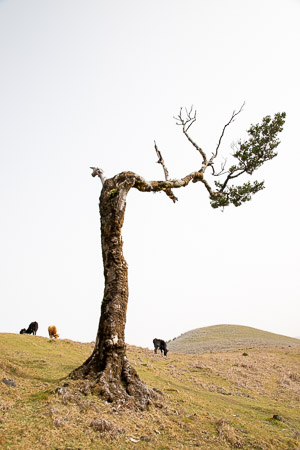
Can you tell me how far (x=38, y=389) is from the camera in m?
12.2

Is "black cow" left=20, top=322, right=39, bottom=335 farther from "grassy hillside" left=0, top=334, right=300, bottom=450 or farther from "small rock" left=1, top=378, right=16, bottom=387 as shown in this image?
"small rock" left=1, top=378, right=16, bottom=387

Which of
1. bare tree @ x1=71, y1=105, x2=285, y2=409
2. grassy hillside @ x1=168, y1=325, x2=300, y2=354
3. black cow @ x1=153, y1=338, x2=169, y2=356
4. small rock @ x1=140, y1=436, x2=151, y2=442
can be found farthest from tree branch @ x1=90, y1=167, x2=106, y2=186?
grassy hillside @ x1=168, y1=325, x2=300, y2=354

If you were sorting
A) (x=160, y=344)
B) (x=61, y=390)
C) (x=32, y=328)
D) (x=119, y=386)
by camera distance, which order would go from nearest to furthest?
1. (x=61, y=390)
2. (x=119, y=386)
3. (x=32, y=328)
4. (x=160, y=344)

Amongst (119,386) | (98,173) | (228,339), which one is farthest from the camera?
(228,339)

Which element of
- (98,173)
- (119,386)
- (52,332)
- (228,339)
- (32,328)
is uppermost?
(98,173)

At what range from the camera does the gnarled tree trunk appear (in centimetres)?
1160

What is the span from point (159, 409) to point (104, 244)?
679 cm

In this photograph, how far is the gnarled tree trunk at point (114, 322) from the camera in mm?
11602

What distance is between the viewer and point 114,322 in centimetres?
1270

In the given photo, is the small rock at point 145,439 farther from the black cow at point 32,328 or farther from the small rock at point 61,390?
the black cow at point 32,328

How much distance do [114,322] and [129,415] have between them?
341 centimetres

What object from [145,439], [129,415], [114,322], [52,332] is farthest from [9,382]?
[52,332]

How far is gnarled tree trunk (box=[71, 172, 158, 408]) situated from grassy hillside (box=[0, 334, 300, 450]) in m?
0.70

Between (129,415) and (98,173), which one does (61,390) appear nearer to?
(129,415)
